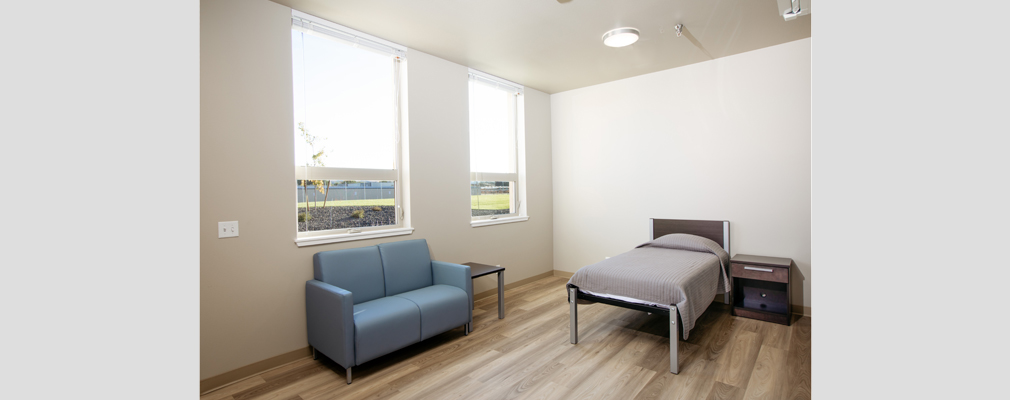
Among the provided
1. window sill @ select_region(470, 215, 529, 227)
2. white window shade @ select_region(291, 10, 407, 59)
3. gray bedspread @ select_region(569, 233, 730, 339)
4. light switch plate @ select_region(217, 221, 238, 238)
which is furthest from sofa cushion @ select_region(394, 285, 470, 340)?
white window shade @ select_region(291, 10, 407, 59)

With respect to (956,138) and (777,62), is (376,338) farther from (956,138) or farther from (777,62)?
(777,62)

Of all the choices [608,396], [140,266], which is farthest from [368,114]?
[140,266]

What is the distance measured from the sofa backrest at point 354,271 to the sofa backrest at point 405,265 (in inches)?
2.5

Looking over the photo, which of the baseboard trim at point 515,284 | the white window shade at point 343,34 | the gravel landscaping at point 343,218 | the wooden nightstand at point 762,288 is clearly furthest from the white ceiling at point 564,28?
the baseboard trim at point 515,284

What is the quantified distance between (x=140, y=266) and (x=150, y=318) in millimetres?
29

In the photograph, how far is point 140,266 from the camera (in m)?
0.21

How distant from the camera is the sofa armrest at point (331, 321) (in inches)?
93.9

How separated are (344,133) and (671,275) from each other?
2628 mm

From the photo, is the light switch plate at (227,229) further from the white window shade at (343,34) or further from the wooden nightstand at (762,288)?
the wooden nightstand at (762,288)

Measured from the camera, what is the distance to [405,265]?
3225mm

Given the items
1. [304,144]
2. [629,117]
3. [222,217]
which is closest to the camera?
[222,217]

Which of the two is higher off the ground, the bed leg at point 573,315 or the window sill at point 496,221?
the window sill at point 496,221

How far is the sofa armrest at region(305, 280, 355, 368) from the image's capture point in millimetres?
2385

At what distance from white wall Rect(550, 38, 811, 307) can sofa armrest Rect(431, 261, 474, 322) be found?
211 cm
